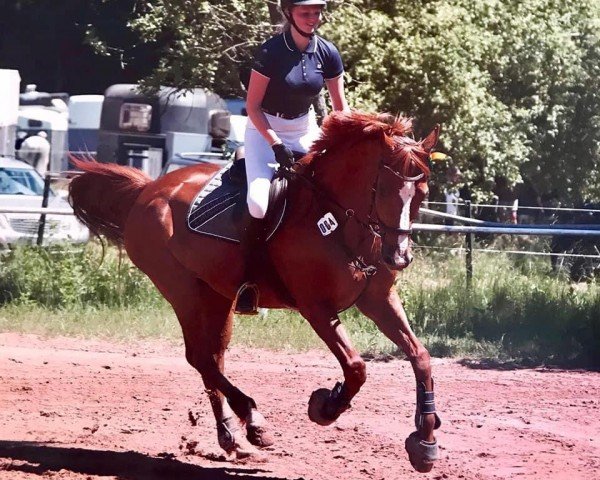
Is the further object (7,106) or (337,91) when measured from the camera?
(7,106)

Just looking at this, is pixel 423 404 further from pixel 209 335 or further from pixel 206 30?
pixel 206 30

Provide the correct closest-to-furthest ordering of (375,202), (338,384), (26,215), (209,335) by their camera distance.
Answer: (375,202) → (338,384) → (209,335) → (26,215)

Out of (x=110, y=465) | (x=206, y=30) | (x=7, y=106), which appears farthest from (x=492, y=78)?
(x=110, y=465)

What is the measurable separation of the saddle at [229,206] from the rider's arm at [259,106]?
0.29 meters

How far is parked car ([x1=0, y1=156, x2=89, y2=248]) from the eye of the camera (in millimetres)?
15094

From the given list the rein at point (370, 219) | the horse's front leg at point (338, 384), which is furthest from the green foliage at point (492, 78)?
the horse's front leg at point (338, 384)

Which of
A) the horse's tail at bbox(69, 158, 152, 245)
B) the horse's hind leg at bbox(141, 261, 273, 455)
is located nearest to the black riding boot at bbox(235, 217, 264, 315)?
the horse's hind leg at bbox(141, 261, 273, 455)

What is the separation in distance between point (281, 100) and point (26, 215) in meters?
8.96

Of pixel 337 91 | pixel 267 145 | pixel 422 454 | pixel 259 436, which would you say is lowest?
pixel 259 436

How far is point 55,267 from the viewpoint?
14227mm

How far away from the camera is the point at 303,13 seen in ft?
23.8

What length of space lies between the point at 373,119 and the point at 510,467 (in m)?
2.32

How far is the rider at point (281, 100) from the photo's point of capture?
7.34 meters

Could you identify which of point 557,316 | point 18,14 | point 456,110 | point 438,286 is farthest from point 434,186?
point 18,14
